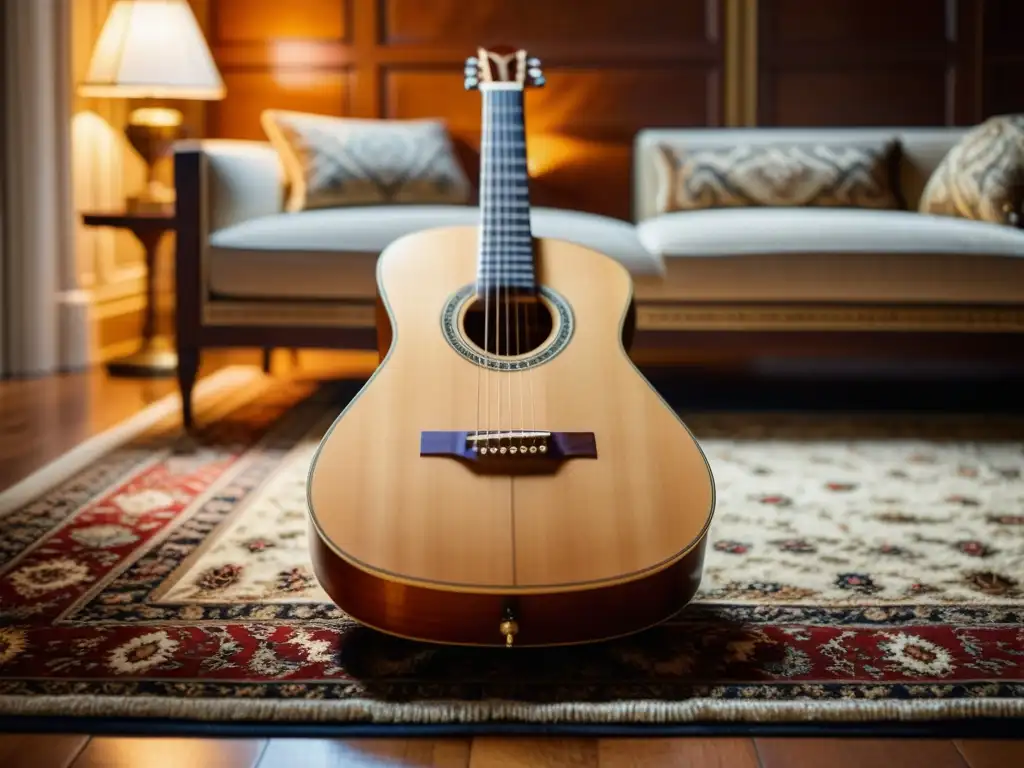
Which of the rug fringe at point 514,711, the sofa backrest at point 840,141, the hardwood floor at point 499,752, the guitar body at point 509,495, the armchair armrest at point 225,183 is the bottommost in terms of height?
the hardwood floor at point 499,752

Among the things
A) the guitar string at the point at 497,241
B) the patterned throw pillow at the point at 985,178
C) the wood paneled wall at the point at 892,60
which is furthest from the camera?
the wood paneled wall at the point at 892,60

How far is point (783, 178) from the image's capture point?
3.19 meters

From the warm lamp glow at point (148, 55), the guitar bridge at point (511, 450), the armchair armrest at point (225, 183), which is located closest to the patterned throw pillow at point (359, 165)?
the armchair armrest at point (225, 183)

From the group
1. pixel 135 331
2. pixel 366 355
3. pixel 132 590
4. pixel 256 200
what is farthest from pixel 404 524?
pixel 135 331

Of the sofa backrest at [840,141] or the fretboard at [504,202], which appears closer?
the fretboard at [504,202]

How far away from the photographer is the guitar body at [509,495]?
3.95 ft

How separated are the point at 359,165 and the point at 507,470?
199 cm

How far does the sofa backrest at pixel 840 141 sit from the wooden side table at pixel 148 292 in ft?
4.62

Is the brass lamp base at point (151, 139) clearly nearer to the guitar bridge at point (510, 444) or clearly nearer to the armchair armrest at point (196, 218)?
the armchair armrest at point (196, 218)

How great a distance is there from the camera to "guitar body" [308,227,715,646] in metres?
1.21

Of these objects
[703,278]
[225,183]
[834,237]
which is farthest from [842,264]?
[225,183]

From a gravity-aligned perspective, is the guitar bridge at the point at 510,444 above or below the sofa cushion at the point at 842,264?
below

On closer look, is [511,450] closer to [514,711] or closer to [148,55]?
[514,711]

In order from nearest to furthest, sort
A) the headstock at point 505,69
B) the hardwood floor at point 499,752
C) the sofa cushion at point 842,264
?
the hardwood floor at point 499,752, the headstock at point 505,69, the sofa cushion at point 842,264
